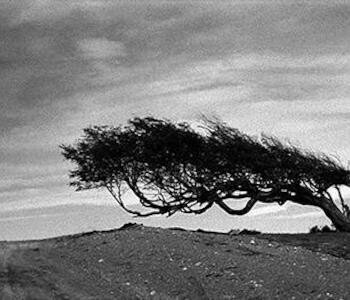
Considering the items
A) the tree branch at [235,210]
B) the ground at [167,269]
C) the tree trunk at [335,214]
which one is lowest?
the ground at [167,269]

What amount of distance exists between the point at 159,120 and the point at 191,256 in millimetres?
18676

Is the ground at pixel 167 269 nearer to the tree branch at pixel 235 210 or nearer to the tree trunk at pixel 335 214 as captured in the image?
the tree branch at pixel 235 210

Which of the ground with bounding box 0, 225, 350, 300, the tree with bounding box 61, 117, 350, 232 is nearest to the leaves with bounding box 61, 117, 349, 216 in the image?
the tree with bounding box 61, 117, 350, 232

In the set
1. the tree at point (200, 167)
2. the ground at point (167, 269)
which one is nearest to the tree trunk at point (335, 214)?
the tree at point (200, 167)

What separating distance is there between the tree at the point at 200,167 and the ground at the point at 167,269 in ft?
48.4

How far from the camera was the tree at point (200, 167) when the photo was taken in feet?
127

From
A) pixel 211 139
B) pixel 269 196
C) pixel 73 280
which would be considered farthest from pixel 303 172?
pixel 73 280

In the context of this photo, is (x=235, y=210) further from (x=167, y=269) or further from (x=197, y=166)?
(x=167, y=269)

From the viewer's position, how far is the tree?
38750mm

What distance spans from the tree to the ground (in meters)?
14.7

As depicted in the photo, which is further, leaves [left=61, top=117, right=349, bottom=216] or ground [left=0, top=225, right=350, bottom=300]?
leaves [left=61, top=117, right=349, bottom=216]

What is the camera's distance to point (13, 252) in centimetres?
2366

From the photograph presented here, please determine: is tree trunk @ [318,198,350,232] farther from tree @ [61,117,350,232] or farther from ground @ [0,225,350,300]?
ground @ [0,225,350,300]

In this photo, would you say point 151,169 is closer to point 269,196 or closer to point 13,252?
point 269,196
